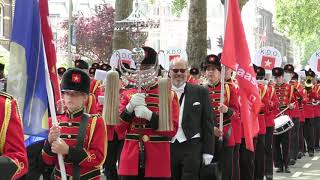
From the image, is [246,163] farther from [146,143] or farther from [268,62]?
[268,62]

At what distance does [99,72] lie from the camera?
1294cm

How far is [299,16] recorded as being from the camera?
44.6 metres

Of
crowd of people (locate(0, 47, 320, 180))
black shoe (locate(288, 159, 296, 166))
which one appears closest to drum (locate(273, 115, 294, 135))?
crowd of people (locate(0, 47, 320, 180))

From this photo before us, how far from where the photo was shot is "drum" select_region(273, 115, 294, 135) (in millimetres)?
14203

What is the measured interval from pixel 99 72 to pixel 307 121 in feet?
27.2

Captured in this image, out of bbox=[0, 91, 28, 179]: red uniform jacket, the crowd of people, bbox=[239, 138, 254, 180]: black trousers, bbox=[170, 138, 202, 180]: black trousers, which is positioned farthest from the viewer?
bbox=[239, 138, 254, 180]: black trousers

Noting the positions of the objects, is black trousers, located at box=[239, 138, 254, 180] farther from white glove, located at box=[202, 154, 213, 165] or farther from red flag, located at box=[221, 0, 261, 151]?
white glove, located at box=[202, 154, 213, 165]

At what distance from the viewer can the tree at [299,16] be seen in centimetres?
4394

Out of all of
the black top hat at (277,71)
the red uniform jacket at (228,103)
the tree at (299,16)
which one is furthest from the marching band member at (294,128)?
the tree at (299,16)

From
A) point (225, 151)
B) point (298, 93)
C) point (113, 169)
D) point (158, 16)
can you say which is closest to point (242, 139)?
point (225, 151)

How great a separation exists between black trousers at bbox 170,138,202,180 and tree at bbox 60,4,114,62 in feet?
145

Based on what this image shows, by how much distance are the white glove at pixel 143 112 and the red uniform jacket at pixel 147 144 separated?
0.43 feet

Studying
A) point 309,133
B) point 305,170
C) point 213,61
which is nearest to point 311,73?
point 309,133

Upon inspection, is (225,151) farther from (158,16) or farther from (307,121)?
(158,16)
